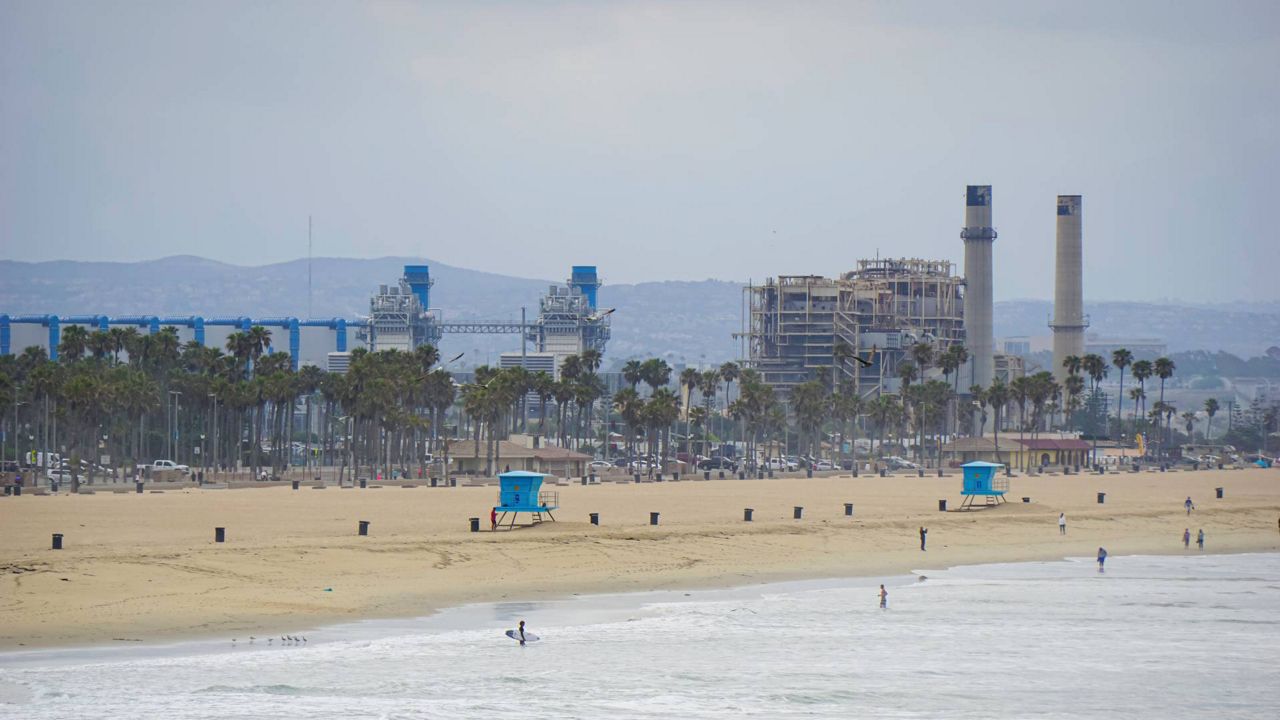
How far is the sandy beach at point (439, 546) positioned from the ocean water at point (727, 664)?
2996 mm

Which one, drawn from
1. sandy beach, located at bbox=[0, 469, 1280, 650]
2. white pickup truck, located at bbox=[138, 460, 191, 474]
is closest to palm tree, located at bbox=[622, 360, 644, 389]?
white pickup truck, located at bbox=[138, 460, 191, 474]

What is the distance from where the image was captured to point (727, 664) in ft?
129

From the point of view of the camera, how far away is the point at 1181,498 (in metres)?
96.1

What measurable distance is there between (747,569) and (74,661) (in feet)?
88.1

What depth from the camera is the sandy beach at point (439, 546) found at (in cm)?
4381

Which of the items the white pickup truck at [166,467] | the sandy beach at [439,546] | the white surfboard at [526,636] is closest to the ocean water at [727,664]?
the white surfboard at [526,636]

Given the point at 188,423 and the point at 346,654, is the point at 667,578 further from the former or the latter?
the point at 188,423

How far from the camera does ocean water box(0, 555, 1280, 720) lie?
34.3 meters

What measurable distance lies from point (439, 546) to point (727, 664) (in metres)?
19.1

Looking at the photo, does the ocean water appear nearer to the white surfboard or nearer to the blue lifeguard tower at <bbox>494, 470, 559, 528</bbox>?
the white surfboard

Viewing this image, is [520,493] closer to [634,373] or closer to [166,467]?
[166,467]

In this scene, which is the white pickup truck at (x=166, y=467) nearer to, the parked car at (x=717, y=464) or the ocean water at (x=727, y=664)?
the parked car at (x=717, y=464)

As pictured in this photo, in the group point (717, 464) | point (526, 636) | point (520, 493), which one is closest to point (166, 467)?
point (717, 464)

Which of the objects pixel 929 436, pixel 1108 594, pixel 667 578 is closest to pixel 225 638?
pixel 667 578
